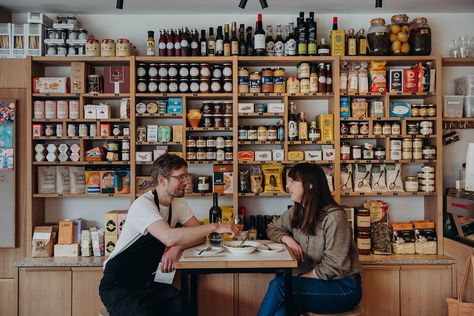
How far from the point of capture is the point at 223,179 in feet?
13.1

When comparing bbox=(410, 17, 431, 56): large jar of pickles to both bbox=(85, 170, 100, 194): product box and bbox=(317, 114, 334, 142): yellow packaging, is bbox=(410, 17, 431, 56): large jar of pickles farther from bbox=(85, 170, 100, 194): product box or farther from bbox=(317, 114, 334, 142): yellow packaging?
bbox=(85, 170, 100, 194): product box

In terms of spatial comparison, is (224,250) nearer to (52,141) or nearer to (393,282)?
(393,282)

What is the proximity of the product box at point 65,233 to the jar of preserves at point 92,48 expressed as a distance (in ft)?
5.03

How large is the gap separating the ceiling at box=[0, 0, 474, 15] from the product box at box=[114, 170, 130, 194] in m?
1.55

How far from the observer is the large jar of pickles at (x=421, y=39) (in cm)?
399

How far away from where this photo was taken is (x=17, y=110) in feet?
13.1

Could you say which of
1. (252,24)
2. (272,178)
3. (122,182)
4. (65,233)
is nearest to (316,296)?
(272,178)

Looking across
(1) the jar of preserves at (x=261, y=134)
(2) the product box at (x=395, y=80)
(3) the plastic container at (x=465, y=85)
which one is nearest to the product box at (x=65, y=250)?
(1) the jar of preserves at (x=261, y=134)

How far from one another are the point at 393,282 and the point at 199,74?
8.19 ft

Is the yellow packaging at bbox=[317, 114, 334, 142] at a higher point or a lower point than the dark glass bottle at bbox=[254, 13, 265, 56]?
lower

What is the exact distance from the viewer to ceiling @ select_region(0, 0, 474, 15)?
13.0 feet

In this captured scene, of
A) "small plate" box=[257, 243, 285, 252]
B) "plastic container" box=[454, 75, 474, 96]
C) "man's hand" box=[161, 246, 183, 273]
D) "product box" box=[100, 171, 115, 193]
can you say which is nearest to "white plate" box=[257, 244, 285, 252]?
"small plate" box=[257, 243, 285, 252]

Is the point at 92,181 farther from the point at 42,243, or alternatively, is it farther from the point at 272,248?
the point at 272,248

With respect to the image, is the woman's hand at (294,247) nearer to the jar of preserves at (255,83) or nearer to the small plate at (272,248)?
the small plate at (272,248)
